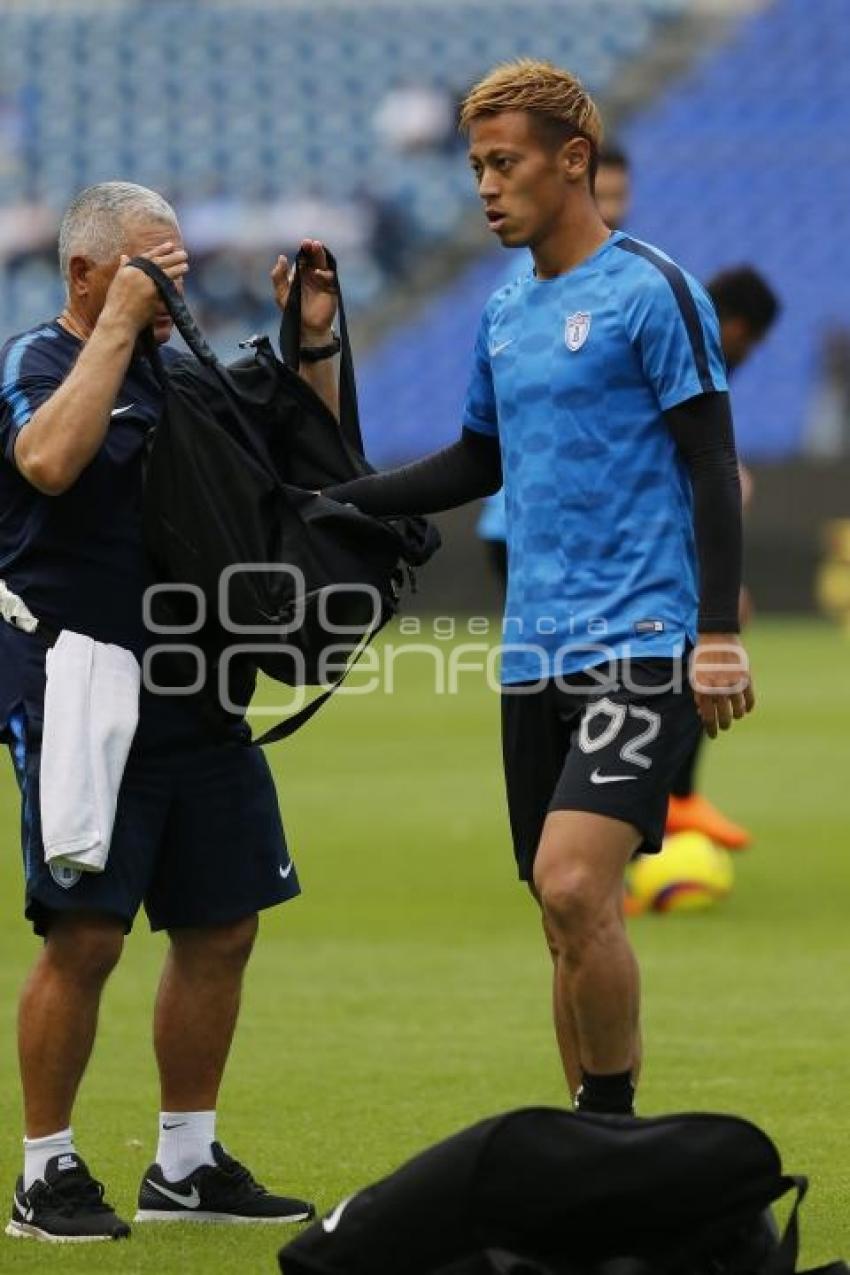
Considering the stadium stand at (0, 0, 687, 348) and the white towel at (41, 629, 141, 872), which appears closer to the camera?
the white towel at (41, 629, 141, 872)

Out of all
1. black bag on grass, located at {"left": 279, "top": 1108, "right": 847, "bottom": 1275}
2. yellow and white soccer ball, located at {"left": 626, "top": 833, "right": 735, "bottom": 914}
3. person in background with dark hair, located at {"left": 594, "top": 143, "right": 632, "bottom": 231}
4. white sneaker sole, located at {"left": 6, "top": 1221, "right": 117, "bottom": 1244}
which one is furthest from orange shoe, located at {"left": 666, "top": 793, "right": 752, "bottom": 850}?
black bag on grass, located at {"left": 279, "top": 1108, "right": 847, "bottom": 1275}

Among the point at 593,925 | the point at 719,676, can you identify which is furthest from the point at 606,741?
the point at 593,925

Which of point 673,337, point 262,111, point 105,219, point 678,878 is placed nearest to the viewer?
point 673,337

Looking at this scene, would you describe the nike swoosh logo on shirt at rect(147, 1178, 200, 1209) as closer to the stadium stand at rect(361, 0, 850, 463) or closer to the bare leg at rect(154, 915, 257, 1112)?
the bare leg at rect(154, 915, 257, 1112)

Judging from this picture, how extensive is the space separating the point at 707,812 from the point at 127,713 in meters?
5.43

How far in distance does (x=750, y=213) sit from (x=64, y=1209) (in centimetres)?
2573

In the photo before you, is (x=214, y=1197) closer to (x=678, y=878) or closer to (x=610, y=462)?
(x=610, y=462)

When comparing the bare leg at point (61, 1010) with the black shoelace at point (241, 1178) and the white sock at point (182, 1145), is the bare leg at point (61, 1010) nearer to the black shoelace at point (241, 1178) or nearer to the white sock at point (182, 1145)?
the white sock at point (182, 1145)

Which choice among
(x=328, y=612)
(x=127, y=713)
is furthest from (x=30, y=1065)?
(x=328, y=612)

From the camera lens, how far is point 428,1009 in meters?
7.51

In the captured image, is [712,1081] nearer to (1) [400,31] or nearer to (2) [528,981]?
(2) [528,981]

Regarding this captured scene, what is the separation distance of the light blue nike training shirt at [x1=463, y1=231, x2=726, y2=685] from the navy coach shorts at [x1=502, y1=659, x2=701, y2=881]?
0.05m

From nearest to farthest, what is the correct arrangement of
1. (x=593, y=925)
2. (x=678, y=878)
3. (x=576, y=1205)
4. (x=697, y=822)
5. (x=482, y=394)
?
(x=576, y=1205), (x=593, y=925), (x=482, y=394), (x=678, y=878), (x=697, y=822)

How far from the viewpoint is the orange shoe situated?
32.0 ft
